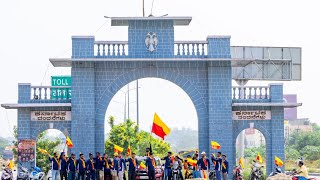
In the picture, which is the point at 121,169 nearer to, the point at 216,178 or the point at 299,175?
the point at 216,178

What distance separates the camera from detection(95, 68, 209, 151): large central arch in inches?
1471

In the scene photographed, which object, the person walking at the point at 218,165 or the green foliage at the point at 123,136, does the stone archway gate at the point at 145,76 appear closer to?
the person walking at the point at 218,165

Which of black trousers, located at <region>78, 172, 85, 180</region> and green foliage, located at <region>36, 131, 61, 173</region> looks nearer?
black trousers, located at <region>78, 172, 85, 180</region>

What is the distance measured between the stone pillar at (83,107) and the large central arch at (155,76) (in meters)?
0.39

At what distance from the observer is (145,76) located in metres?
37.4

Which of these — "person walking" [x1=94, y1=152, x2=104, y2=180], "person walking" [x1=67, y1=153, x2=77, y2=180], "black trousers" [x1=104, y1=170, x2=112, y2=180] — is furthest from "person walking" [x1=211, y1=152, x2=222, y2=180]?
"person walking" [x1=67, y1=153, x2=77, y2=180]

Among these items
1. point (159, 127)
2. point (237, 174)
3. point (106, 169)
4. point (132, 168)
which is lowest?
point (237, 174)

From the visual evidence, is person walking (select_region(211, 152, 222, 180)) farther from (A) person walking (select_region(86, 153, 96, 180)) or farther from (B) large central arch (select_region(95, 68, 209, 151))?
(A) person walking (select_region(86, 153, 96, 180))

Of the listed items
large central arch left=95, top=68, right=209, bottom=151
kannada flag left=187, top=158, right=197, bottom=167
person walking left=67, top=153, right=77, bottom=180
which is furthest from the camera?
large central arch left=95, top=68, right=209, bottom=151

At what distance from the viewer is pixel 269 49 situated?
45.3 metres

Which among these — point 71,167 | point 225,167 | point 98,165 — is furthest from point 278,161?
point 71,167

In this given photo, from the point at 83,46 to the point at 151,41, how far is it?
3166 mm

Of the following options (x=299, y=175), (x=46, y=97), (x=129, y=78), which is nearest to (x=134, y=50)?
(x=129, y=78)

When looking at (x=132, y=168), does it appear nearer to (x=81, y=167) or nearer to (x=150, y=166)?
(x=150, y=166)
